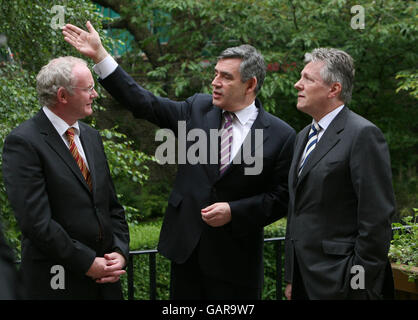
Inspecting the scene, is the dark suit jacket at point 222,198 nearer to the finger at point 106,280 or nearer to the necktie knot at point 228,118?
the necktie knot at point 228,118

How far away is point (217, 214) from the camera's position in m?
3.63

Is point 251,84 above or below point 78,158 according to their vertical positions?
above

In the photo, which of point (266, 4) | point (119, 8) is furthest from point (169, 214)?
point (119, 8)

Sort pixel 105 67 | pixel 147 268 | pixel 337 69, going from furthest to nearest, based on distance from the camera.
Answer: pixel 147 268
pixel 105 67
pixel 337 69

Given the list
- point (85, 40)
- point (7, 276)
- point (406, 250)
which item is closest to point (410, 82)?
point (406, 250)

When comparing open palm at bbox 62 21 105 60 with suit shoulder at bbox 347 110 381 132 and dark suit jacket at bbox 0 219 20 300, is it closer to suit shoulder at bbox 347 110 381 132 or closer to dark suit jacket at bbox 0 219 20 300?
suit shoulder at bbox 347 110 381 132

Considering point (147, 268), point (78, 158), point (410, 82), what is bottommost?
point (147, 268)

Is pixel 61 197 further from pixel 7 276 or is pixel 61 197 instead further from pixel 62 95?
pixel 7 276

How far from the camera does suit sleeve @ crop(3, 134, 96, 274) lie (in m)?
3.15

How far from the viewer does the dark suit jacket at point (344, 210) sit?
10.5 ft

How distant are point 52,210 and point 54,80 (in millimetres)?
716

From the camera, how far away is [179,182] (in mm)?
3881
